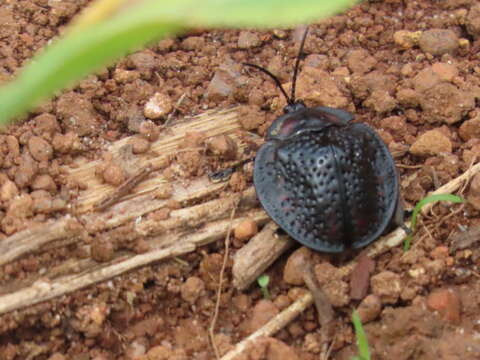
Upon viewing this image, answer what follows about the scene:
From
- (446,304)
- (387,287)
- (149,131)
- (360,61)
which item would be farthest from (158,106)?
(446,304)

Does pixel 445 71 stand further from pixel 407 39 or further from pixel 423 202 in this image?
pixel 423 202

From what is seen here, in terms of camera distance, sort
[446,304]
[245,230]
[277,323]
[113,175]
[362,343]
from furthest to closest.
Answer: [113,175], [245,230], [277,323], [446,304], [362,343]

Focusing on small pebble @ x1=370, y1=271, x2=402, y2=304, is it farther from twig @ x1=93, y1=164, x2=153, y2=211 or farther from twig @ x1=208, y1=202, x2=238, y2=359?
twig @ x1=93, y1=164, x2=153, y2=211

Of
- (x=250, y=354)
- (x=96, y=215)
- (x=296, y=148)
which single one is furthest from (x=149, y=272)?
(x=296, y=148)

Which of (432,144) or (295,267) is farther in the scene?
(432,144)

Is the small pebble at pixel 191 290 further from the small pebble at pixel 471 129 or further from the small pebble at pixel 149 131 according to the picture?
the small pebble at pixel 471 129

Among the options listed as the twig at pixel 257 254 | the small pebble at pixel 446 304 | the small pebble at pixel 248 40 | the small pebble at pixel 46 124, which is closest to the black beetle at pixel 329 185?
the twig at pixel 257 254
